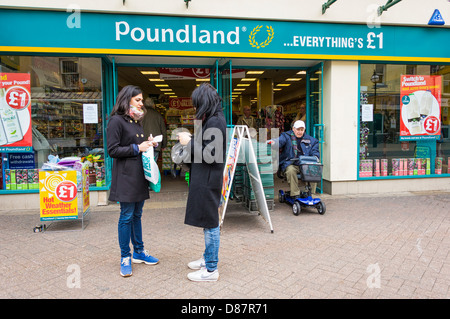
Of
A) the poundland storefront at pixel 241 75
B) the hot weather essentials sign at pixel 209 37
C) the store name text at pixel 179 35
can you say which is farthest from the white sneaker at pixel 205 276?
the store name text at pixel 179 35

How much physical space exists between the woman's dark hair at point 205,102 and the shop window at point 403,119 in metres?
5.30

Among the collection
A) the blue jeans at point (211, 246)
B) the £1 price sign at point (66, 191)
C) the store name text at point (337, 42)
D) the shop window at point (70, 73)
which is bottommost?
the blue jeans at point (211, 246)

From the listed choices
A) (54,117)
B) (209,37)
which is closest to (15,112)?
(54,117)

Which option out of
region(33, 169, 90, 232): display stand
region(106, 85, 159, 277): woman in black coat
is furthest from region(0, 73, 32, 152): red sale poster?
region(106, 85, 159, 277): woman in black coat

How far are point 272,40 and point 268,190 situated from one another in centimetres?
309

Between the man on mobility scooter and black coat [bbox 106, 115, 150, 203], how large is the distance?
328 centimetres

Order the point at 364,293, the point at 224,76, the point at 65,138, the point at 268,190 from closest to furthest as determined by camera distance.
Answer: the point at 364,293 → the point at 268,190 → the point at 65,138 → the point at 224,76

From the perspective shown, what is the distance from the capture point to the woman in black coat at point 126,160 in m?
3.56

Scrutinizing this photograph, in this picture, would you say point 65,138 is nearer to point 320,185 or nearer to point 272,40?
point 272,40

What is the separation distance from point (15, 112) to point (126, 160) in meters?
4.08

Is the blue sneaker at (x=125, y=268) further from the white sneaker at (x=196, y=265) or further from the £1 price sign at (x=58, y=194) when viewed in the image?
the £1 price sign at (x=58, y=194)

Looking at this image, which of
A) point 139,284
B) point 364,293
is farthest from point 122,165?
point 364,293

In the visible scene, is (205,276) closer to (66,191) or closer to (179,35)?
(66,191)
